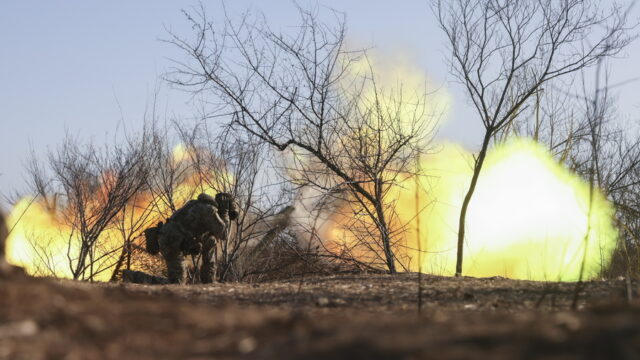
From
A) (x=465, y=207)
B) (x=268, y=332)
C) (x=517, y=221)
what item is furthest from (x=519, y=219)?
(x=268, y=332)

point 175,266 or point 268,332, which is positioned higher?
point 175,266

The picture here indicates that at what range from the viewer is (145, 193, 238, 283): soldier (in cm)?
1271

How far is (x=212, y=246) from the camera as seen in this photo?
1320 centimetres

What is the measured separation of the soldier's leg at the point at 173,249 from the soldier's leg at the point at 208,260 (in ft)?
1.17

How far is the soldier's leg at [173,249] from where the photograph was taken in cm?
1296

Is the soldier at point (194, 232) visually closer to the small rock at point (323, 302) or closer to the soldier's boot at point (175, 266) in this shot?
the soldier's boot at point (175, 266)

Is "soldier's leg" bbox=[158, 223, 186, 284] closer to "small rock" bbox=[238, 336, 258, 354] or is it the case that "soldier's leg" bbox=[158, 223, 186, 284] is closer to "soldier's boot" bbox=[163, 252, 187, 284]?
"soldier's boot" bbox=[163, 252, 187, 284]

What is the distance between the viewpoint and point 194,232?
12.9 meters

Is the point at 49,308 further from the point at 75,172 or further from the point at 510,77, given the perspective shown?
the point at 75,172

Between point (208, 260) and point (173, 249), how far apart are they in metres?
0.63

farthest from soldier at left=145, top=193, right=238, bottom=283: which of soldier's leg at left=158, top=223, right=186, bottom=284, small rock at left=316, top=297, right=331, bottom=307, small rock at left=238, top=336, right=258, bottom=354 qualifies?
small rock at left=238, top=336, right=258, bottom=354

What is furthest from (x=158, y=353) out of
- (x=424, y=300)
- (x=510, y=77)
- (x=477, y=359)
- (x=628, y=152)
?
(x=628, y=152)

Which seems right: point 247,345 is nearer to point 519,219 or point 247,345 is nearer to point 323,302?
point 323,302

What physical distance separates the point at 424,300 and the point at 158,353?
11.7 feet
